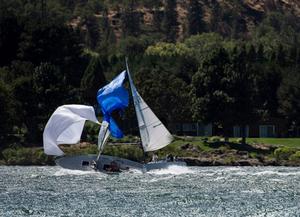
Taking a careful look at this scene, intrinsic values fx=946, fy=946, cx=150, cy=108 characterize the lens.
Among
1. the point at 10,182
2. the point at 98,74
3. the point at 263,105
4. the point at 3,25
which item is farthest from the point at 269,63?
the point at 10,182

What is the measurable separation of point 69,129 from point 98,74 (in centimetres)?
7000

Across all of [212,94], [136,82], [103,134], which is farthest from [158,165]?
[136,82]

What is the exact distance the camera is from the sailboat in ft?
258

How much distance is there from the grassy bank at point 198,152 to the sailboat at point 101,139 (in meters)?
19.7

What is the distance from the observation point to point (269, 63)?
152 meters

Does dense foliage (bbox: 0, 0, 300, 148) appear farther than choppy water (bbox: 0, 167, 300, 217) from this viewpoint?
Yes

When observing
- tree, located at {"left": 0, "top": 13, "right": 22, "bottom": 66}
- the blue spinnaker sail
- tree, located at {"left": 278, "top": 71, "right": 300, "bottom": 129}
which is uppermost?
tree, located at {"left": 0, "top": 13, "right": 22, "bottom": 66}

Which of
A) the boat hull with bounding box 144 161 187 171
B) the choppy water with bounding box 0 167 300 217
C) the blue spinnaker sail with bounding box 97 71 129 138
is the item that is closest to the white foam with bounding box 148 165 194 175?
the choppy water with bounding box 0 167 300 217

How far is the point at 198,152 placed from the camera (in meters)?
110

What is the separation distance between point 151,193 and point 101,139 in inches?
898

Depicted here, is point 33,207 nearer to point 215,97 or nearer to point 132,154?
point 132,154

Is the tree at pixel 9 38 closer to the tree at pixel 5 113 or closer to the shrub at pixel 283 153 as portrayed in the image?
the tree at pixel 5 113

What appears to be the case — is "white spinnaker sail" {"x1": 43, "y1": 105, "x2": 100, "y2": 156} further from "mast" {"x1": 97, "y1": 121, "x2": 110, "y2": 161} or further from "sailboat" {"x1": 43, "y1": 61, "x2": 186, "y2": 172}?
"mast" {"x1": 97, "y1": 121, "x2": 110, "y2": 161}

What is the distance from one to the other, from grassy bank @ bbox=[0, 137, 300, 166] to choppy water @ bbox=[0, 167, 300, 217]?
873 inches
